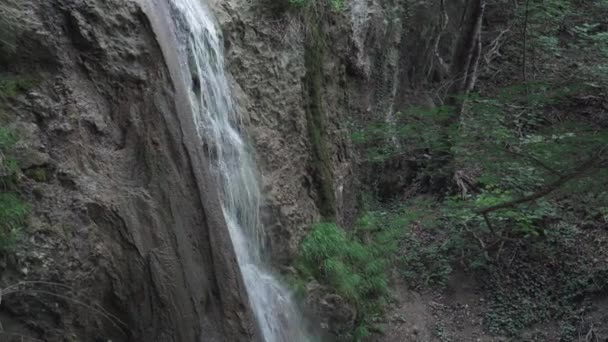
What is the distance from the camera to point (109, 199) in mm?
5055

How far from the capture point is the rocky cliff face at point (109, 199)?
4625 millimetres

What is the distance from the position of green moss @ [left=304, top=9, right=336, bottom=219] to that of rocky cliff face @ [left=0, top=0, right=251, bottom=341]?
13.1 ft

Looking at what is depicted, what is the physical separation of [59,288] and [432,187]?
914 centimetres

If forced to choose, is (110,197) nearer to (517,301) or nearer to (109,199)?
(109,199)

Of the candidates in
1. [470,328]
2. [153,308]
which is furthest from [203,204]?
[470,328]

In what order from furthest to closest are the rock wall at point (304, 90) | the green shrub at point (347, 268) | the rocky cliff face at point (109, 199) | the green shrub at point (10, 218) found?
the green shrub at point (347, 268) → the rock wall at point (304, 90) → the rocky cliff face at point (109, 199) → the green shrub at point (10, 218)

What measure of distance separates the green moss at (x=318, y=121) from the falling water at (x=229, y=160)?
213cm

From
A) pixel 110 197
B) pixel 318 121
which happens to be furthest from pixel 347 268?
pixel 110 197

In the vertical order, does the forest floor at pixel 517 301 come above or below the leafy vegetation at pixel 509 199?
below

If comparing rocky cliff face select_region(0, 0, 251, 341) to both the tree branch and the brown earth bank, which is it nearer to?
the brown earth bank

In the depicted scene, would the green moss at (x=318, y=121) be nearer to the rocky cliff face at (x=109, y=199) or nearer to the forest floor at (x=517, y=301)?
the forest floor at (x=517, y=301)

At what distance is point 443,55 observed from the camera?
A: 15.5 meters

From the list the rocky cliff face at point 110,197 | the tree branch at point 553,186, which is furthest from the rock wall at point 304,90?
the tree branch at point 553,186

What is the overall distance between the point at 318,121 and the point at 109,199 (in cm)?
529
